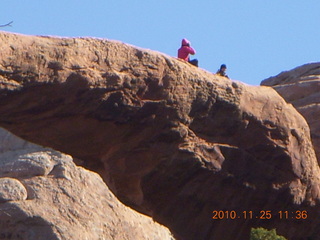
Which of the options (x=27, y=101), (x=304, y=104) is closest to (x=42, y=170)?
(x=304, y=104)

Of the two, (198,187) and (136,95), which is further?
(198,187)

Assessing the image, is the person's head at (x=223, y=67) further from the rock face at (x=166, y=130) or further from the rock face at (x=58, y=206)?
the rock face at (x=58, y=206)

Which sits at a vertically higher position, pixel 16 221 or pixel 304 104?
pixel 304 104

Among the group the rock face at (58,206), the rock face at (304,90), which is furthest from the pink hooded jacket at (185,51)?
the rock face at (58,206)

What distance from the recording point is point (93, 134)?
9609 millimetres

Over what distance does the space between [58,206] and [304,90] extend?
4.52 metres

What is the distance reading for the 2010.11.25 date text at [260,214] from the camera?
10.8 m

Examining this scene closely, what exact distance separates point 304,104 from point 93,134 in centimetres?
767

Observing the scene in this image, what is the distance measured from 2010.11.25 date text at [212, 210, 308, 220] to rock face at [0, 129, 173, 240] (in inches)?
269

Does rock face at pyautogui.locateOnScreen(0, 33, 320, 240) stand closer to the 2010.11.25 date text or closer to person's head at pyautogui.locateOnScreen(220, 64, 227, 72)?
the 2010.11.25 date text

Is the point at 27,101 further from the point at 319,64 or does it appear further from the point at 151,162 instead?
the point at 319,64

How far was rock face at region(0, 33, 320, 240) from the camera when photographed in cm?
910

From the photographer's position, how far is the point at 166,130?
9844 mm

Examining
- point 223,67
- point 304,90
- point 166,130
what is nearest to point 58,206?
point 304,90
